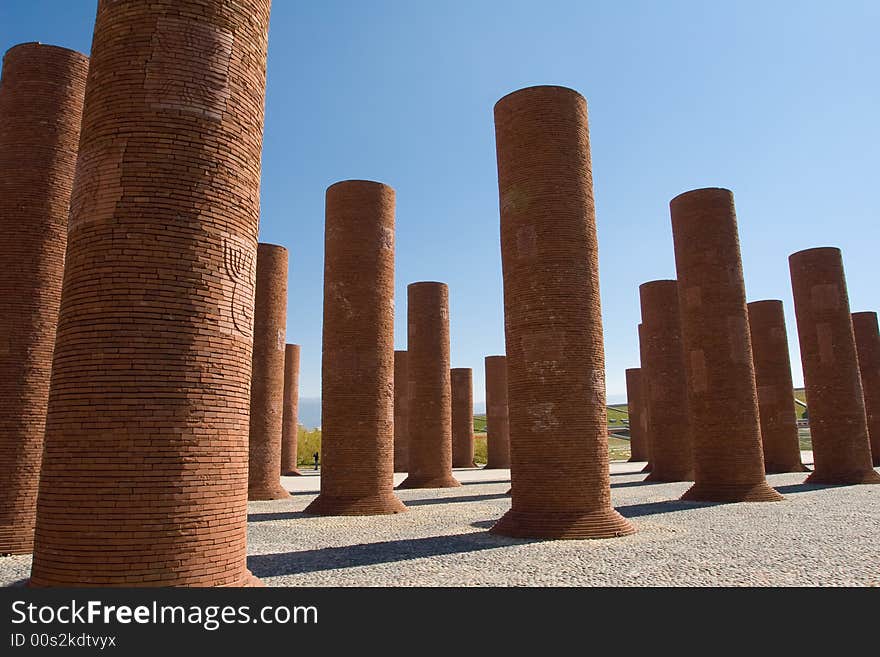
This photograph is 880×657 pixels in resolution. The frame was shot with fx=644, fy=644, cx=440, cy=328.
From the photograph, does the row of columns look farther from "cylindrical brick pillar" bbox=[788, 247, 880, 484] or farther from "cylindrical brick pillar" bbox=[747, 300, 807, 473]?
"cylindrical brick pillar" bbox=[747, 300, 807, 473]

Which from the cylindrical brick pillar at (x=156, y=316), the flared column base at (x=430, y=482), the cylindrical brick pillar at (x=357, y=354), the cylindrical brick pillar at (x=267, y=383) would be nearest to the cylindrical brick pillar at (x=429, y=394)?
the flared column base at (x=430, y=482)

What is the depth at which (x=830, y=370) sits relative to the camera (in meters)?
21.9

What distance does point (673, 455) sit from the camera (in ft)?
74.5

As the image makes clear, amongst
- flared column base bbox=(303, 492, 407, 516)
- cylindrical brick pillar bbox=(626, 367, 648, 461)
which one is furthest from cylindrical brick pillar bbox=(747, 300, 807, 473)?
flared column base bbox=(303, 492, 407, 516)

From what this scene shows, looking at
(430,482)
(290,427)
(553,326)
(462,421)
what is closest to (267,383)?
(430,482)

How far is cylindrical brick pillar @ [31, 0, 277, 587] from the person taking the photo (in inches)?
225

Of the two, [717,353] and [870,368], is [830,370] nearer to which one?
[870,368]

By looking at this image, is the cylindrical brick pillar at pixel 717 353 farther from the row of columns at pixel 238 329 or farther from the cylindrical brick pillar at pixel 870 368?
the cylindrical brick pillar at pixel 870 368

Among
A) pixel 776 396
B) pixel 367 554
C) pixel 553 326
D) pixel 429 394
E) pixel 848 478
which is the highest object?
pixel 553 326

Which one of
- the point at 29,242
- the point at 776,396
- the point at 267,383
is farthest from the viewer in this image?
the point at 776,396

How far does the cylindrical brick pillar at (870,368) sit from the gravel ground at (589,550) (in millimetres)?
12907

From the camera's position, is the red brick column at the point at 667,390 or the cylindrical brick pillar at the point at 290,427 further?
the cylindrical brick pillar at the point at 290,427

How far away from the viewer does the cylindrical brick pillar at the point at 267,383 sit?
18.8 meters

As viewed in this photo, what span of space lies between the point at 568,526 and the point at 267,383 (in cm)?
1118
